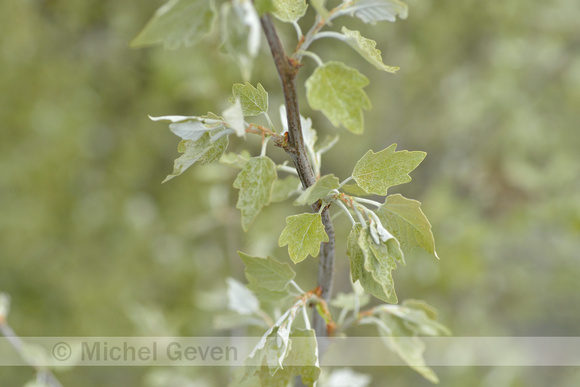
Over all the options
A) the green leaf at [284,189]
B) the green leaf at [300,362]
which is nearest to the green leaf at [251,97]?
the green leaf at [284,189]

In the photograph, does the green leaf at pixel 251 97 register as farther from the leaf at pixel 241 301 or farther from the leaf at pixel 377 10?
the leaf at pixel 241 301

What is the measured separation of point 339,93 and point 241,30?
0.11 m

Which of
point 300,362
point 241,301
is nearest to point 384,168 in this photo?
point 300,362

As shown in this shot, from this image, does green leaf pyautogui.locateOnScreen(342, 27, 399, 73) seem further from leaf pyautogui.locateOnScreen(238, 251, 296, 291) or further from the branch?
leaf pyautogui.locateOnScreen(238, 251, 296, 291)

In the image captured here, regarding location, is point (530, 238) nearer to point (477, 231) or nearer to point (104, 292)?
point (477, 231)

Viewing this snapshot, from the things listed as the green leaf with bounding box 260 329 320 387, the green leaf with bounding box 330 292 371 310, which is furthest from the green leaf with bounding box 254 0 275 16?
the green leaf with bounding box 330 292 371 310

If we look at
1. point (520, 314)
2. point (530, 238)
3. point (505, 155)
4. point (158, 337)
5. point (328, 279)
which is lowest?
point (520, 314)

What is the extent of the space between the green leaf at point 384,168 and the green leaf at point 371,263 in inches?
2.2

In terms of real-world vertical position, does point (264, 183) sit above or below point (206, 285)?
above

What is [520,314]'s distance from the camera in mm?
→ 2580

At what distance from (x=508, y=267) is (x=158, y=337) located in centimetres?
191

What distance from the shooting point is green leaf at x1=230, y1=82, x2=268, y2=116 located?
53 cm

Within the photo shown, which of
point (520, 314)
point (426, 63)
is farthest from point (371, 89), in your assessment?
point (520, 314)

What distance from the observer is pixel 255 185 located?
19.4 inches
